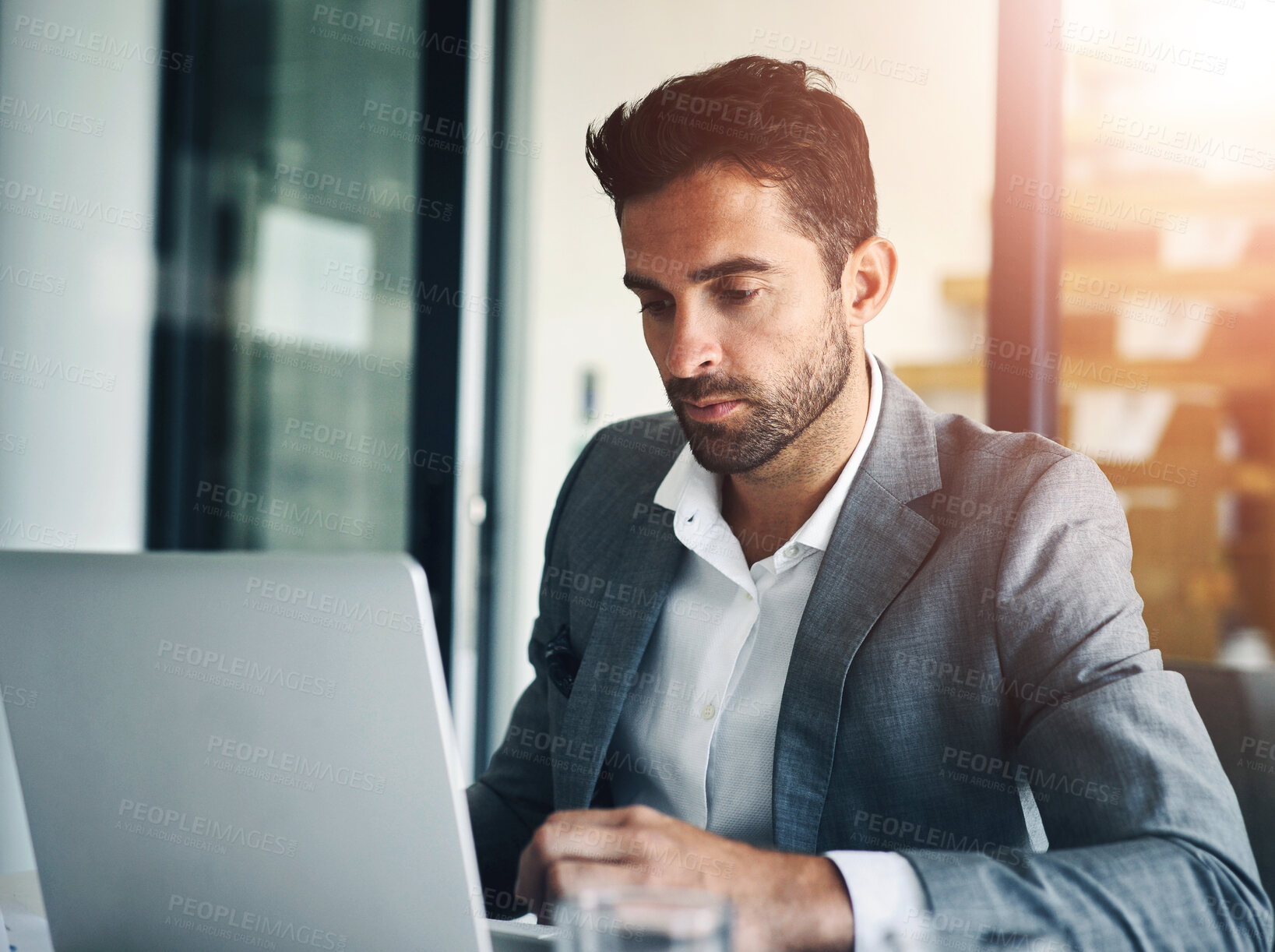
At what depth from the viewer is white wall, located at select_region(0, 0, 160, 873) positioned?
268cm

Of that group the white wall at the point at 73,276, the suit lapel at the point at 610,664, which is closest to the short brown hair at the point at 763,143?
the suit lapel at the point at 610,664

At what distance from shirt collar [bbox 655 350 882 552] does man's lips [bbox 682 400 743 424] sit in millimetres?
87

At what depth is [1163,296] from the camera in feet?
6.36

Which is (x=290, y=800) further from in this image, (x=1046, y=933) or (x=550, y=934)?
(x=1046, y=933)

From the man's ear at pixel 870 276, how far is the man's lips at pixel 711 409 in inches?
9.5

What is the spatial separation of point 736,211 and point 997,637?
0.63m

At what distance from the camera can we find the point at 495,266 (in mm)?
2758

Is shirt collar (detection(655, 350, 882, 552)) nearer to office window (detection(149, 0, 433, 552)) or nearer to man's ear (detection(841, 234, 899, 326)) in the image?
man's ear (detection(841, 234, 899, 326))

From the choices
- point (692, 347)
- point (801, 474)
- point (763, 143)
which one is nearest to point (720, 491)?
point (801, 474)

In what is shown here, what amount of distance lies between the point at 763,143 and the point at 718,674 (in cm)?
70

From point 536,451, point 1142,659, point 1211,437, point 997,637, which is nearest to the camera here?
point 1142,659

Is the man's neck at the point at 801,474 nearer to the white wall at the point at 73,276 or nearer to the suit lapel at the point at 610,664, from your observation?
the suit lapel at the point at 610,664

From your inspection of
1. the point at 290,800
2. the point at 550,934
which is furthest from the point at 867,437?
the point at 290,800

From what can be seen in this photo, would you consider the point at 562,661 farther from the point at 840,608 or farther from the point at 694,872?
the point at 694,872
